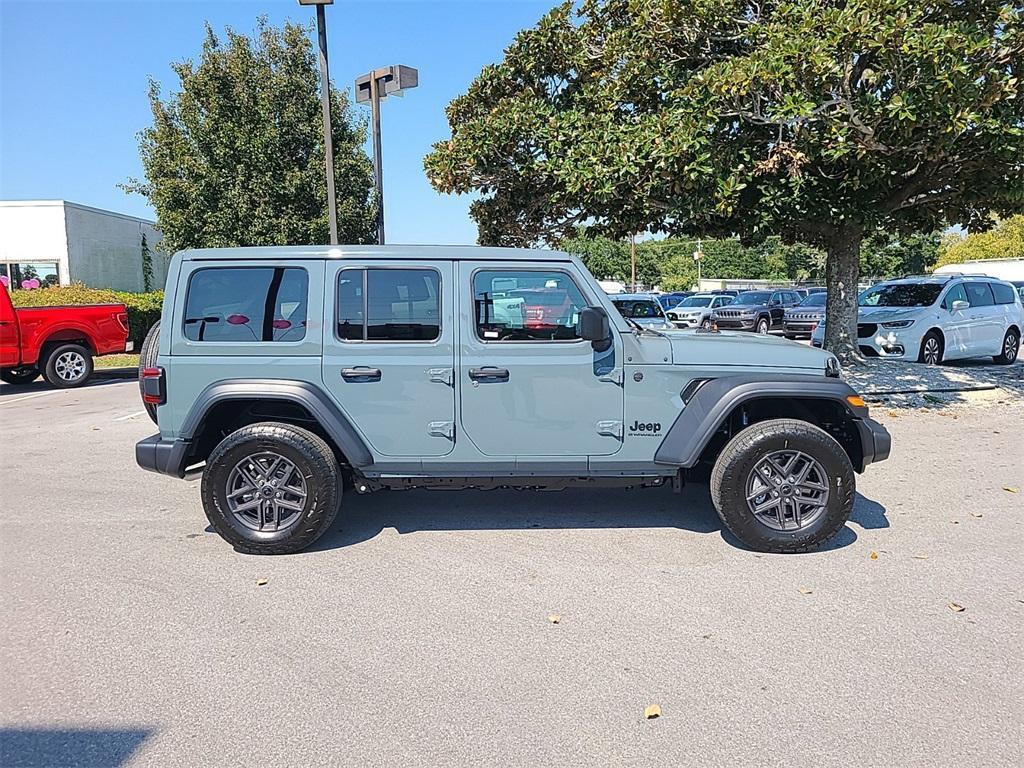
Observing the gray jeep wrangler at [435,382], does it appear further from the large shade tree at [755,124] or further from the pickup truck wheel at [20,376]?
the pickup truck wheel at [20,376]

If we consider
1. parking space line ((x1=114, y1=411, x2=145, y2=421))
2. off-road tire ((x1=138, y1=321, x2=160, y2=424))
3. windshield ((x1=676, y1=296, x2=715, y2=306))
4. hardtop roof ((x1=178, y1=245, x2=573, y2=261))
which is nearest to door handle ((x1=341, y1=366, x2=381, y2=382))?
hardtop roof ((x1=178, y1=245, x2=573, y2=261))

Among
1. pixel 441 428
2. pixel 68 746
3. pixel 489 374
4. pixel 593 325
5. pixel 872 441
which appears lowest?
pixel 68 746

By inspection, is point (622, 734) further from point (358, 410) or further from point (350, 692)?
point (358, 410)

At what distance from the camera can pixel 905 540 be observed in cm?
473

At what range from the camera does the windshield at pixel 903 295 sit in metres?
13.3

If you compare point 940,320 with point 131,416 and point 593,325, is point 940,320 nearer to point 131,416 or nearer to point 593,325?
point 593,325

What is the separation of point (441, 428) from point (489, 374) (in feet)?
1.51

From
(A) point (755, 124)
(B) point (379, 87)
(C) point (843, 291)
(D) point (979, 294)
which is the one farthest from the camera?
(D) point (979, 294)

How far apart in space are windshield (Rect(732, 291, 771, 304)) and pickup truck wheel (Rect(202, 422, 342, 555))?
24.1 meters

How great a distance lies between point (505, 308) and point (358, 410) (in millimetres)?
1127

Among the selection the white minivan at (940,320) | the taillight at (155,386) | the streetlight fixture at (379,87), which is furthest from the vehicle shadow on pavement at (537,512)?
the white minivan at (940,320)

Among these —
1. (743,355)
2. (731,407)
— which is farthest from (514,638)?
(743,355)

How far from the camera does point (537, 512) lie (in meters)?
5.42

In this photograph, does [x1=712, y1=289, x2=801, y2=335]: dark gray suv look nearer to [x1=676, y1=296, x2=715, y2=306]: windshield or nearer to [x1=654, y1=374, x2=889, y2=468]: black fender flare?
[x1=676, y1=296, x2=715, y2=306]: windshield
